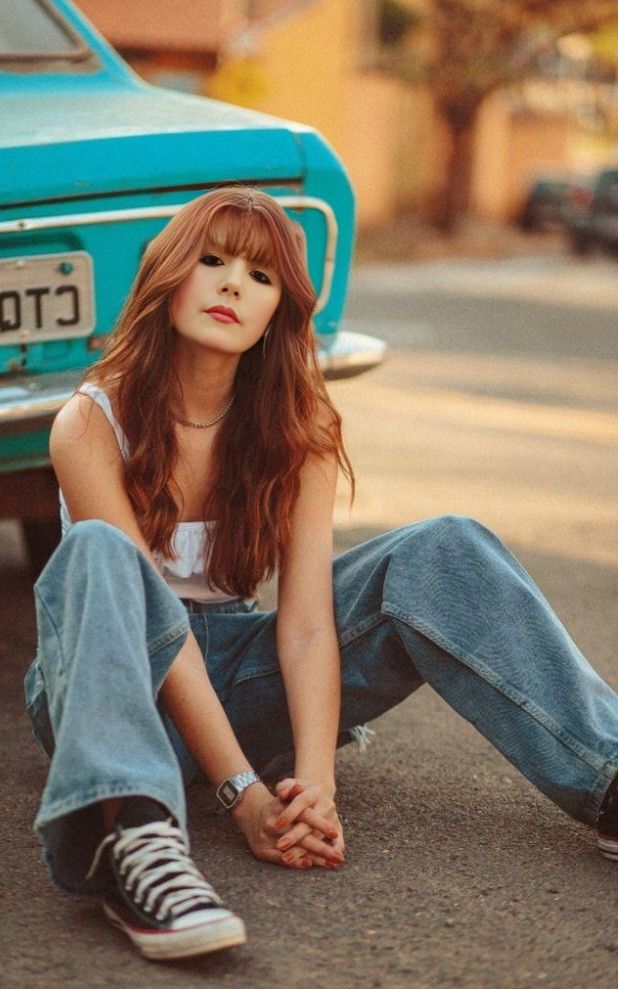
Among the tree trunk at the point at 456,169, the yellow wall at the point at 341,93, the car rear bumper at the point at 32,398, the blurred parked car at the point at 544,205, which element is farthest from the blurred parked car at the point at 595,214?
the car rear bumper at the point at 32,398

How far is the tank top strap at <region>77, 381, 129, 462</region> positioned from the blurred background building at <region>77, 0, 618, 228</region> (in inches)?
659

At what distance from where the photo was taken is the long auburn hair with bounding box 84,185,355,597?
3.01 meters

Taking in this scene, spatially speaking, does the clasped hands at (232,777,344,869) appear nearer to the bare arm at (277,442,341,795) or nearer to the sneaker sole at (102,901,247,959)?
the bare arm at (277,442,341,795)

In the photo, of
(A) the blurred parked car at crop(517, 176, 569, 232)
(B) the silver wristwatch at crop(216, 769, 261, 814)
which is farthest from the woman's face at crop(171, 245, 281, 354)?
(A) the blurred parked car at crop(517, 176, 569, 232)

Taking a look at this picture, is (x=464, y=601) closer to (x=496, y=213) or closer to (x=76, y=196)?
(x=76, y=196)

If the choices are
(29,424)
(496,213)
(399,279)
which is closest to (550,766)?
(29,424)

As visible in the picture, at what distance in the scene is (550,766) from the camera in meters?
2.89

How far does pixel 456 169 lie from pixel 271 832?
80.7 ft

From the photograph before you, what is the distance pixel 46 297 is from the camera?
4.14 m

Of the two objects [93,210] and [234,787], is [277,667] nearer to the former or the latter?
[234,787]

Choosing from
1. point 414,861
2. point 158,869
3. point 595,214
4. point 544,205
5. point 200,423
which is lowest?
point 544,205

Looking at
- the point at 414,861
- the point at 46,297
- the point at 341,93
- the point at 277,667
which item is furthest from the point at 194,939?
the point at 341,93

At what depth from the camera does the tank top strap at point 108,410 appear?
3.04m

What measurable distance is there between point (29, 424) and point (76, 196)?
61 centimetres
